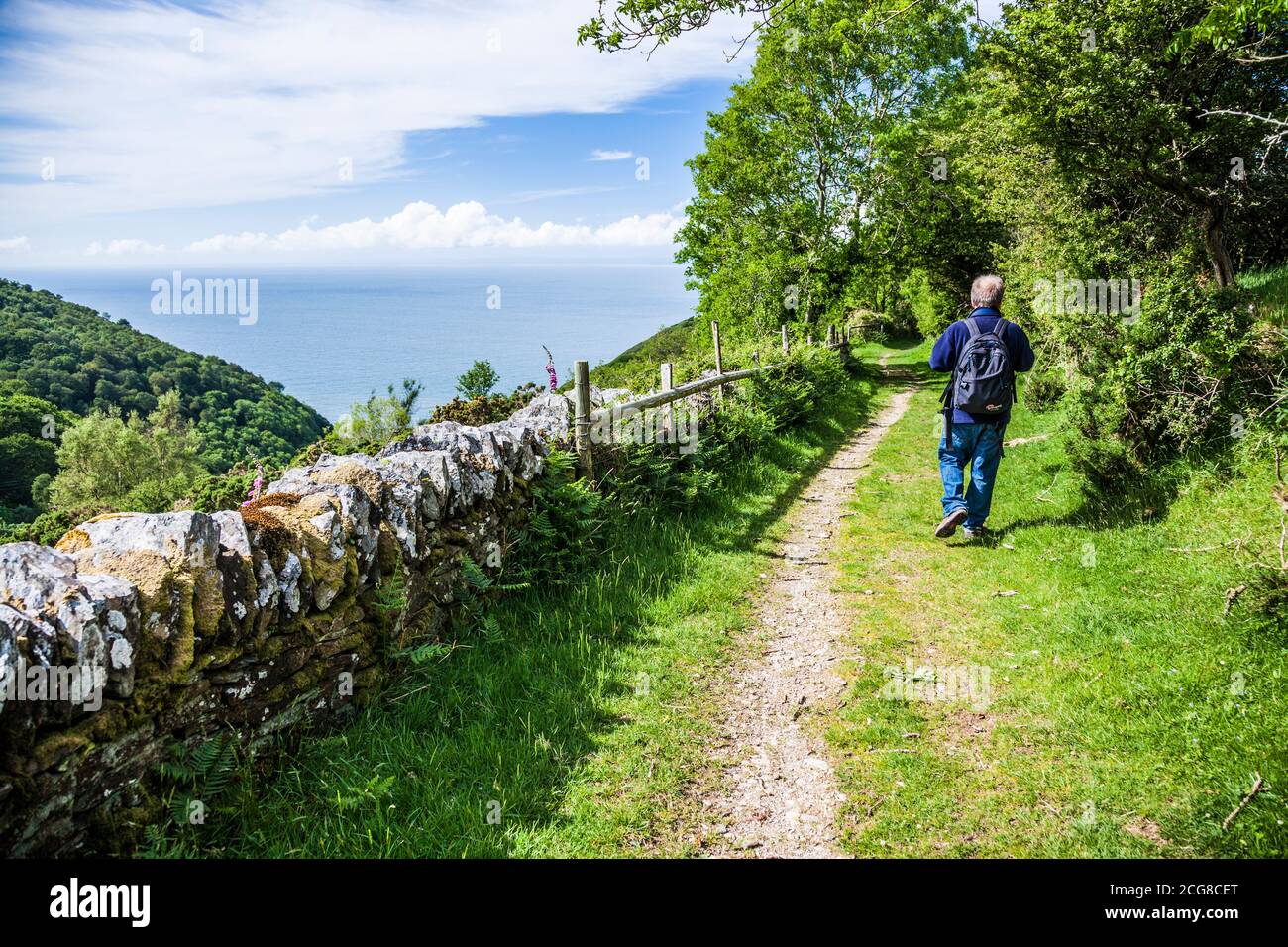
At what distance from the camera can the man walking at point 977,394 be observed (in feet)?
21.7

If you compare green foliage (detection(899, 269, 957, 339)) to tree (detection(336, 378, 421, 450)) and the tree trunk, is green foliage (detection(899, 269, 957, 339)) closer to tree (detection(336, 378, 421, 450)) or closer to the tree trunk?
the tree trunk

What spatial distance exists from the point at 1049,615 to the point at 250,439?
99.2 meters

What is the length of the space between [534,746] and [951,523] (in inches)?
200

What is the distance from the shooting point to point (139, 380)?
9744cm

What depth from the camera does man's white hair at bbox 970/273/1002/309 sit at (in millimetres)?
6660

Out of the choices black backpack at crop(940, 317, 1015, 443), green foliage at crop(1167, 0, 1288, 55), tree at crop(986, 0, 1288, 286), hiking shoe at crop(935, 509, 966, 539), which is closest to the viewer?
green foliage at crop(1167, 0, 1288, 55)

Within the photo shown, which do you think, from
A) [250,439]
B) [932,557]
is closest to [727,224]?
[932,557]

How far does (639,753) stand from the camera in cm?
392

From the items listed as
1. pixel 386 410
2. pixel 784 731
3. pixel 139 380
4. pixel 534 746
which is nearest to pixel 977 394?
pixel 784 731

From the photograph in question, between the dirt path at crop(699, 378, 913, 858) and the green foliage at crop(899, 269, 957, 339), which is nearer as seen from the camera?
the dirt path at crop(699, 378, 913, 858)

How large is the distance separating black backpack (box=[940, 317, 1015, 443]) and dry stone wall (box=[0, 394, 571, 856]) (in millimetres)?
5153

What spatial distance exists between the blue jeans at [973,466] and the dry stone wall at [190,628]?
17.1ft

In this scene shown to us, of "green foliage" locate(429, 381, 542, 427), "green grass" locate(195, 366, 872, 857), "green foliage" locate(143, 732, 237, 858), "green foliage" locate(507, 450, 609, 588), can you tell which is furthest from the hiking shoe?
"green foliage" locate(429, 381, 542, 427)
